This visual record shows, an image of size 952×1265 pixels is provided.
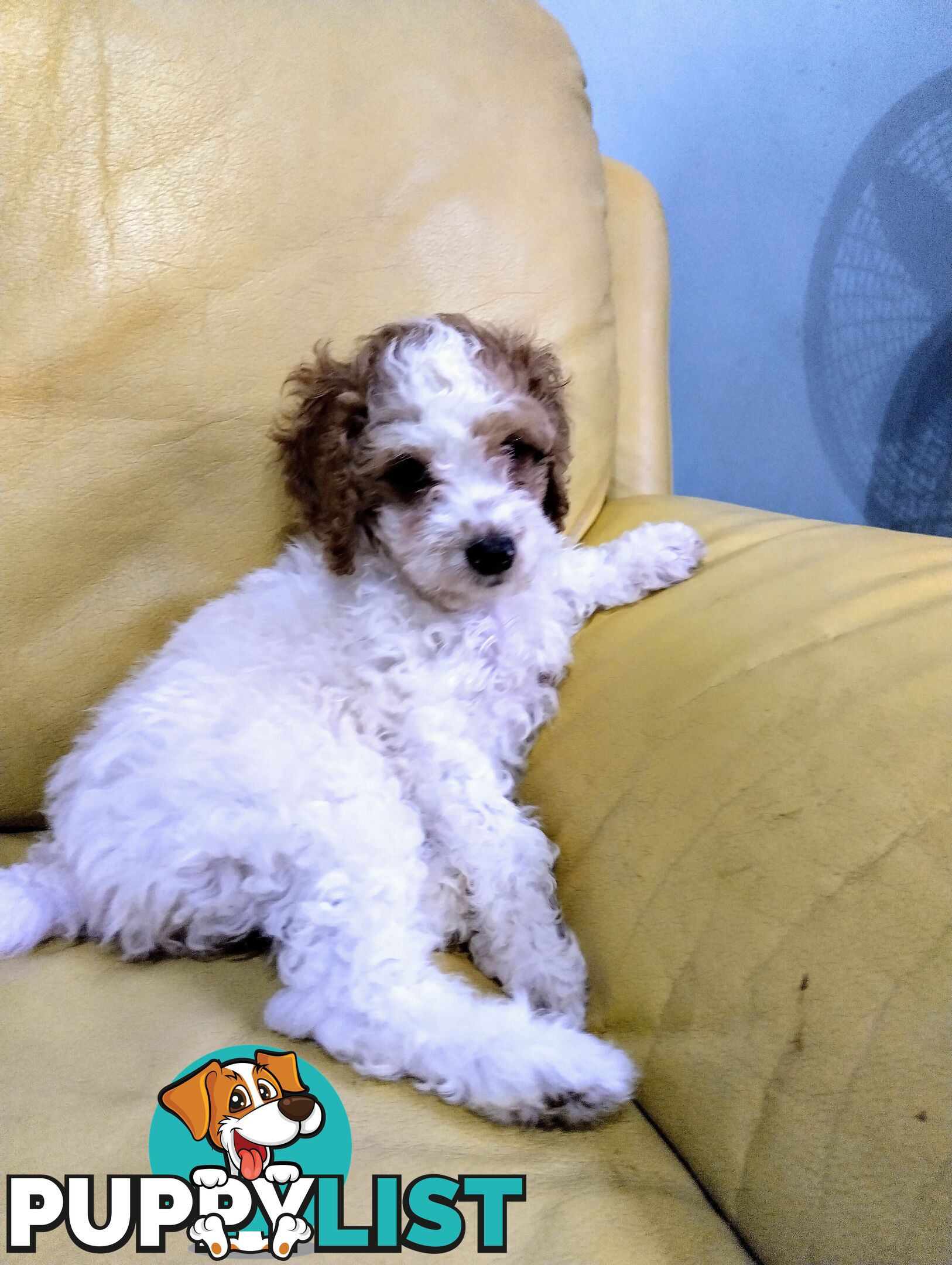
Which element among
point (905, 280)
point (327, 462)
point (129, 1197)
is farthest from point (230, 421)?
point (905, 280)

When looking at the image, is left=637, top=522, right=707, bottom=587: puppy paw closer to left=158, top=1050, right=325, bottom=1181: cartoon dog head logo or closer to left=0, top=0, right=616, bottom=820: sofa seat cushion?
left=0, top=0, right=616, bottom=820: sofa seat cushion

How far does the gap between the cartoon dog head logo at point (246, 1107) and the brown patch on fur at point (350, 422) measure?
72 centimetres

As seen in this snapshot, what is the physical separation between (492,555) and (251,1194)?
810mm

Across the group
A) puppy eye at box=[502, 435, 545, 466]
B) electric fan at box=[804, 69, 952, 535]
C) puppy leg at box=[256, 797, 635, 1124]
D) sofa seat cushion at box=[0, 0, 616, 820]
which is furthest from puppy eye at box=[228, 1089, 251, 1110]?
electric fan at box=[804, 69, 952, 535]

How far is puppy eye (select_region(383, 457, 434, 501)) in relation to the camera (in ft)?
4.27

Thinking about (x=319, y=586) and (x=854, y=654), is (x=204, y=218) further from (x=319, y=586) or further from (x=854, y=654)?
(x=854, y=654)

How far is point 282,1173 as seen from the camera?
30.3 inches

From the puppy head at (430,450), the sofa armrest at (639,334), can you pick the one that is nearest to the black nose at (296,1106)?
the puppy head at (430,450)

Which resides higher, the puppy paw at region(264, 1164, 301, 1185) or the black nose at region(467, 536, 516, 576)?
the black nose at region(467, 536, 516, 576)

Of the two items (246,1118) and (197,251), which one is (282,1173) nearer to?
(246,1118)

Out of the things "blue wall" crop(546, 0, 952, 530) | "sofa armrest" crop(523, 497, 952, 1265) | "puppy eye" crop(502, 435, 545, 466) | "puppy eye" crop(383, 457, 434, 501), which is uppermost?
"blue wall" crop(546, 0, 952, 530)

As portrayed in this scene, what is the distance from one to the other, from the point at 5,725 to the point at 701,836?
1.06 metres

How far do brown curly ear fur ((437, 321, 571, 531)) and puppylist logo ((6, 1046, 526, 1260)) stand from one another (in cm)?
96

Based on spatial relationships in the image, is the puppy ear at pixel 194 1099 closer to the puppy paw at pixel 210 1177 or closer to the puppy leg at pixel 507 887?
the puppy paw at pixel 210 1177
